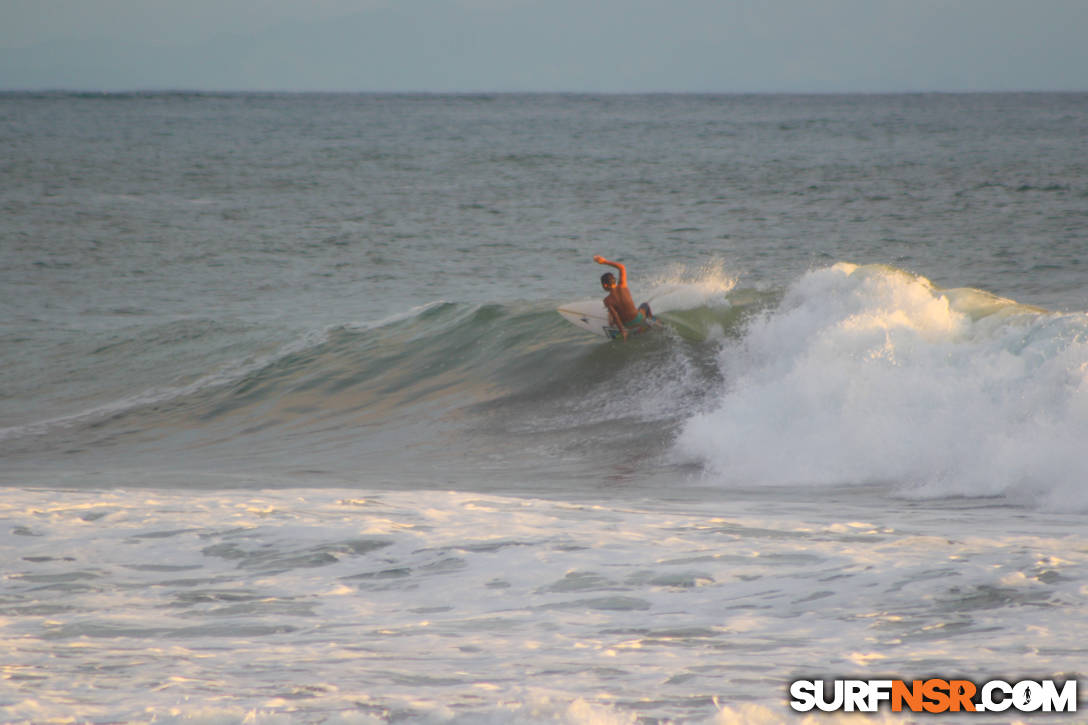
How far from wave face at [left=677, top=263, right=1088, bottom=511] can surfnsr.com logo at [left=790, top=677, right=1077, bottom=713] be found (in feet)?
12.0

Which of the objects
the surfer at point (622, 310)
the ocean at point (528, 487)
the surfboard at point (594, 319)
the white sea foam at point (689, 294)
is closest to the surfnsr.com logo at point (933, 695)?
the ocean at point (528, 487)

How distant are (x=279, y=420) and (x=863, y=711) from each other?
413 inches

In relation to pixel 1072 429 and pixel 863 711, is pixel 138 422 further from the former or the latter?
pixel 863 711

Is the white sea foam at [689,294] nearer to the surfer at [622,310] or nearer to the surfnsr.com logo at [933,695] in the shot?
the surfer at [622,310]

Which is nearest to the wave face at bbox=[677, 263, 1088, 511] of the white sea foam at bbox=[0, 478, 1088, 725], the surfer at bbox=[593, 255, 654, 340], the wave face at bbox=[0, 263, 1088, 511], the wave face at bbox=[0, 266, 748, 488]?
the wave face at bbox=[0, 263, 1088, 511]

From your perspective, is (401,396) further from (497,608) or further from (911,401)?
(497,608)

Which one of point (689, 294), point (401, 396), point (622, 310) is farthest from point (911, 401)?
point (401, 396)

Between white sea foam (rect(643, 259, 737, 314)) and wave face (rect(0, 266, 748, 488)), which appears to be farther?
white sea foam (rect(643, 259, 737, 314))

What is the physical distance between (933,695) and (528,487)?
533 centimetres

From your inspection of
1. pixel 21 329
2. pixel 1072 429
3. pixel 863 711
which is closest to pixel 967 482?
pixel 1072 429

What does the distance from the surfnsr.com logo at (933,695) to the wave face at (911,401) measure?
3647 mm

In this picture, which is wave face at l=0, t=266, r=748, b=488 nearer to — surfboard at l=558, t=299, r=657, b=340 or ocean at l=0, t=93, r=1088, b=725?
ocean at l=0, t=93, r=1088, b=725

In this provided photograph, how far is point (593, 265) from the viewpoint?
26.2 meters

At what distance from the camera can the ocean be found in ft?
14.1
